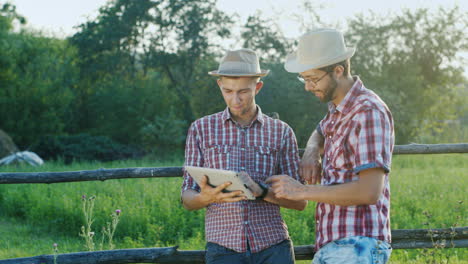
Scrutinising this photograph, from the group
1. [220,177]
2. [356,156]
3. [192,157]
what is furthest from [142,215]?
[356,156]

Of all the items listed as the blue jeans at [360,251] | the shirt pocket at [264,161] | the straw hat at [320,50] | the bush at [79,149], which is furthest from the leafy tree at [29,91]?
the blue jeans at [360,251]

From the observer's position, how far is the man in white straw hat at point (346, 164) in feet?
8.32

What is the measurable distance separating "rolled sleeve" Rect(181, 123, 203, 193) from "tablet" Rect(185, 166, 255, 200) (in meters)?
0.43

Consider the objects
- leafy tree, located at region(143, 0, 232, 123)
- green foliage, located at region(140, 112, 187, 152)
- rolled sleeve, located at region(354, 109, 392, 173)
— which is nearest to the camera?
rolled sleeve, located at region(354, 109, 392, 173)

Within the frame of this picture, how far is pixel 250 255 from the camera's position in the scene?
3.26 metres

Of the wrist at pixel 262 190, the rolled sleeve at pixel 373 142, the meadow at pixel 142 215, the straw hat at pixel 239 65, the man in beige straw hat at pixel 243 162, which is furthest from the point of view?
the meadow at pixel 142 215

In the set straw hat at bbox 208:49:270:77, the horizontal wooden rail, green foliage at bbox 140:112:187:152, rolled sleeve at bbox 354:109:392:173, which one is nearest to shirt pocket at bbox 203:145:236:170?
straw hat at bbox 208:49:270:77

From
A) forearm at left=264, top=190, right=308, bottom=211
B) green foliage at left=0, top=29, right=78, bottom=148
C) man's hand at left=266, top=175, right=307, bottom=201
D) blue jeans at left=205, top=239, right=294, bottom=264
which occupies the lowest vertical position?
blue jeans at left=205, top=239, right=294, bottom=264

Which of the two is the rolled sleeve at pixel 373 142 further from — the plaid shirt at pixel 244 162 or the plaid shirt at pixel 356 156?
the plaid shirt at pixel 244 162

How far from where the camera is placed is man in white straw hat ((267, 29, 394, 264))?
99.9 inches

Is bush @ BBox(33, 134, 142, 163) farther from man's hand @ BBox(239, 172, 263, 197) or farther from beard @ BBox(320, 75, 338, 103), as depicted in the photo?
beard @ BBox(320, 75, 338, 103)

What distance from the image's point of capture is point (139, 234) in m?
6.74

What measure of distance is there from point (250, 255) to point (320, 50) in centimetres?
129

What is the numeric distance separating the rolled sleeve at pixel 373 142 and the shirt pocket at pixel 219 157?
3.42ft
